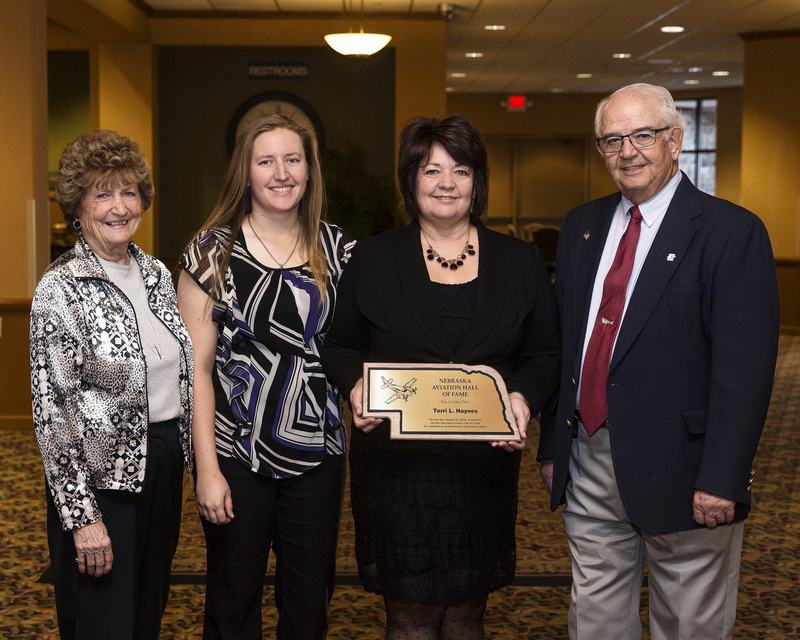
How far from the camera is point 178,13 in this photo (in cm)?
1002

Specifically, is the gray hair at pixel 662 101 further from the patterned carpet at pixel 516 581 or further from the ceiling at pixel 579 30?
the ceiling at pixel 579 30

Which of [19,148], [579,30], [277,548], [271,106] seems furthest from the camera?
[579,30]

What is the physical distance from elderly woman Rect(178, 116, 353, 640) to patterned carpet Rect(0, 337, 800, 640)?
1081 millimetres

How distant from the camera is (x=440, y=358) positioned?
2199 mm

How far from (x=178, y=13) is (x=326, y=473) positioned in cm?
914

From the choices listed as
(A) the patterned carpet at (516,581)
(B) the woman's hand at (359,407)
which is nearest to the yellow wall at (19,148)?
(A) the patterned carpet at (516,581)

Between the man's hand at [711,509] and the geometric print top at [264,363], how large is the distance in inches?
39.0

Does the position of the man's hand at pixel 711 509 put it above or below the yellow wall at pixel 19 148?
below

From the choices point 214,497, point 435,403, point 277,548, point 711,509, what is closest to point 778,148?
point 711,509

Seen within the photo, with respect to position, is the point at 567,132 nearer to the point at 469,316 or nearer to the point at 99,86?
the point at 99,86

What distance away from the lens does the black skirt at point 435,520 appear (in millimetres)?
2238

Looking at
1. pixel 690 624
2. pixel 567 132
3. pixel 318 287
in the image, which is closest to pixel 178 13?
pixel 318 287

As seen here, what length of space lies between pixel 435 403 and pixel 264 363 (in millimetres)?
486

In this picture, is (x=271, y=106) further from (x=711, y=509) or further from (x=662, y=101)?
(x=711, y=509)
